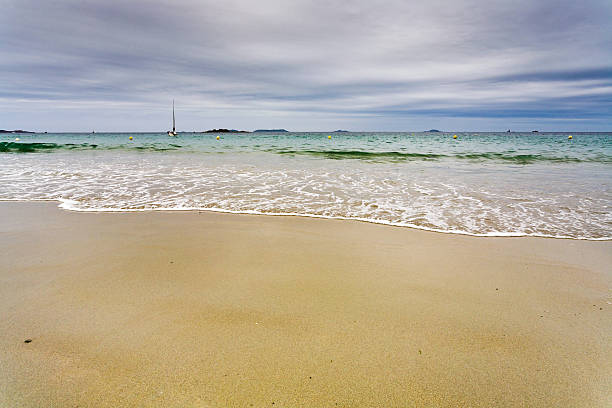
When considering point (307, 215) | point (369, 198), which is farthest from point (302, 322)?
point (369, 198)

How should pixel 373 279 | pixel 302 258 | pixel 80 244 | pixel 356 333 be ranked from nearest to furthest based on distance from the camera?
pixel 356 333
pixel 373 279
pixel 302 258
pixel 80 244

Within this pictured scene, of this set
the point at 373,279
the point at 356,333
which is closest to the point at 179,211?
the point at 373,279

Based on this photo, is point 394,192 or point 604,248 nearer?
point 604,248

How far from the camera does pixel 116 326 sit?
2.38 meters

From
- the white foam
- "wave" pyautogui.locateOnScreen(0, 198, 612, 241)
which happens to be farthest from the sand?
the white foam

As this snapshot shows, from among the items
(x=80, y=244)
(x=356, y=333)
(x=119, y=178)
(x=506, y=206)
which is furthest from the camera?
(x=119, y=178)

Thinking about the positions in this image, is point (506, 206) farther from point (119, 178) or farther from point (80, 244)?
point (119, 178)

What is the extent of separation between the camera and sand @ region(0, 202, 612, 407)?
1.83 metres

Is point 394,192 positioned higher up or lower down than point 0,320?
higher up

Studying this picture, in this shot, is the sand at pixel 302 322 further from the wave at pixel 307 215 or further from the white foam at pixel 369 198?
the white foam at pixel 369 198

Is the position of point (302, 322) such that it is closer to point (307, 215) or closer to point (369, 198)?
point (307, 215)

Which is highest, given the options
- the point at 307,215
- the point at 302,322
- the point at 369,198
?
the point at 369,198

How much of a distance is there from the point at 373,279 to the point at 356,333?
99 centimetres

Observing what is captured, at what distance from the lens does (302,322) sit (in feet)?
Result: 8.15
